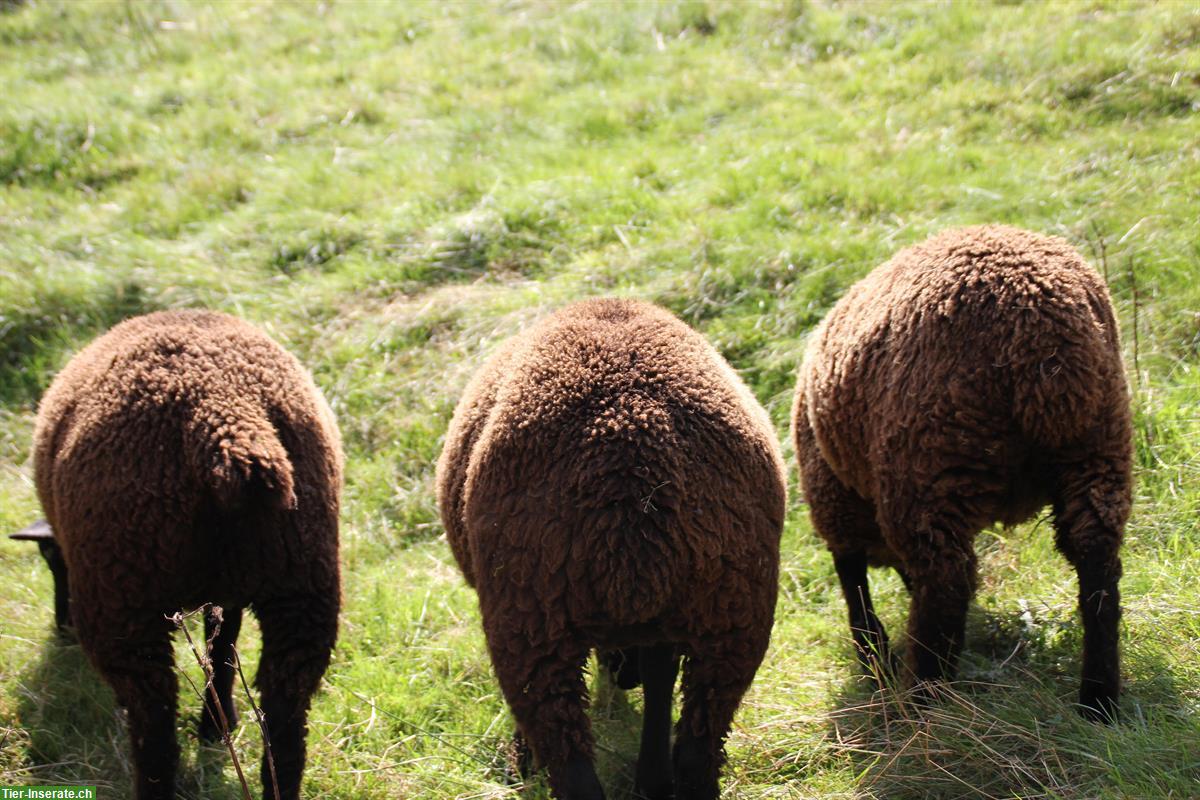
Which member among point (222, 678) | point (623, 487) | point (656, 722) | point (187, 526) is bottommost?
point (222, 678)

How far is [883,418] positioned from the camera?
3.87 metres

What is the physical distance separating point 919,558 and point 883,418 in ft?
1.76

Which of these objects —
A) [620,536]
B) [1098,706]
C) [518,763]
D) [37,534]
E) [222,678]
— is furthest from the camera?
[37,534]

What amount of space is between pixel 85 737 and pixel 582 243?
4.70m

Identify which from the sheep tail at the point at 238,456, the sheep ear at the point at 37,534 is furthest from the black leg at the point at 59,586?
the sheep tail at the point at 238,456

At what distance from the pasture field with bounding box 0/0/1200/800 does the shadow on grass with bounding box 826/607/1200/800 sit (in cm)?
2

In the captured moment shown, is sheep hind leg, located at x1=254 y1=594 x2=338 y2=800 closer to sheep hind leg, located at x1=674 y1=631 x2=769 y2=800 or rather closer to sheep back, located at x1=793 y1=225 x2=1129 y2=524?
sheep hind leg, located at x1=674 y1=631 x2=769 y2=800

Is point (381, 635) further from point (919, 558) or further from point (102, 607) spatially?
point (919, 558)

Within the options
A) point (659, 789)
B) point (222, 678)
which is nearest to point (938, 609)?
point (659, 789)

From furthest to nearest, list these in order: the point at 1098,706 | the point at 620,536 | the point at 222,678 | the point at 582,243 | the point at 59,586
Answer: the point at 582,243, the point at 59,586, the point at 222,678, the point at 1098,706, the point at 620,536

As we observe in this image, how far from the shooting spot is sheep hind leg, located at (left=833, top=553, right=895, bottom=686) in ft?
14.5

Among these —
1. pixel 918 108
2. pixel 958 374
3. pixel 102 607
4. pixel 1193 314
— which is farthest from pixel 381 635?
pixel 918 108

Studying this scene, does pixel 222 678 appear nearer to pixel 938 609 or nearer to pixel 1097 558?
pixel 938 609

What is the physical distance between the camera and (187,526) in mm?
3711
